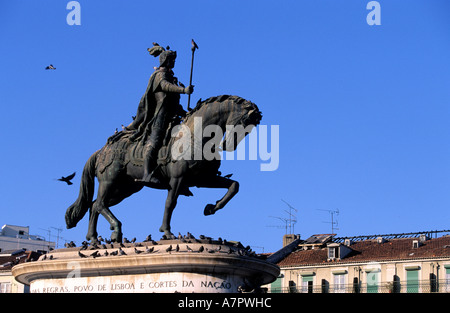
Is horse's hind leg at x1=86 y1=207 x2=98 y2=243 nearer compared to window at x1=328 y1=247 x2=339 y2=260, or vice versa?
horse's hind leg at x1=86 y1=207 x2=98 y2=243

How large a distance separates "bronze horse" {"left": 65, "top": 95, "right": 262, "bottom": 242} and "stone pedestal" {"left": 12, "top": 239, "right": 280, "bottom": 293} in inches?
46.2

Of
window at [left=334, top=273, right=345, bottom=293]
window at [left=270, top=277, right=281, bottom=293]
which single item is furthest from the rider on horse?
window at [left=334, top=273, right=345, bottom=293]

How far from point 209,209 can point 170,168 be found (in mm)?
1500

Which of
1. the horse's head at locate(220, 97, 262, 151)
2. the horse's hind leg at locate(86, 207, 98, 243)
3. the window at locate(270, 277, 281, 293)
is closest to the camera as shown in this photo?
the horse's head at locate(220, 97, 262, 151)

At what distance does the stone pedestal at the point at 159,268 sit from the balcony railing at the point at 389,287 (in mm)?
39430

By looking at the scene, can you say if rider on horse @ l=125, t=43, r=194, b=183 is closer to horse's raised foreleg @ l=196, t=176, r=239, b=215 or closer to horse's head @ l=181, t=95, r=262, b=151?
horse's head @ l=181, t=95, r=262, b=151

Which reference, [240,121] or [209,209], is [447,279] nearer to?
[209,209]

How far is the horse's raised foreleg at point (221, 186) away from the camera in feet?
89.8

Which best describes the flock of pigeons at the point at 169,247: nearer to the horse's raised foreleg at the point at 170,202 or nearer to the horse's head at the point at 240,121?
the horse's raised foreleg at the point at 170,202

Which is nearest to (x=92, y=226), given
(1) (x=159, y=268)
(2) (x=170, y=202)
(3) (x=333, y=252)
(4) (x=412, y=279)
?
(2) (x=170, y=202)

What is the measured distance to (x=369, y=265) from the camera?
69.3m

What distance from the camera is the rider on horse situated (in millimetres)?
27672

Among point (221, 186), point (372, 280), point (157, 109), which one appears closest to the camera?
point (221, 186)
